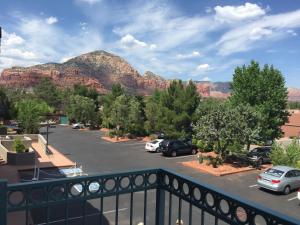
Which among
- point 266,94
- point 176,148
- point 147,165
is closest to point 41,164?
point 147,165

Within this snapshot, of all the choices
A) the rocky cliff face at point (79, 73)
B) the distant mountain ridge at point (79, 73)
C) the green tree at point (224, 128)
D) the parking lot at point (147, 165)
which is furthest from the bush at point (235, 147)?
the distant mountain ridge at point (79, 73)

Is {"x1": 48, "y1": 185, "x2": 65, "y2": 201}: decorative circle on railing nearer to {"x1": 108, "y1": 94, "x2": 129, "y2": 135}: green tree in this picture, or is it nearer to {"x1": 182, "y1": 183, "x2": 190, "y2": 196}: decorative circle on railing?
{"x1": 182, "y1": 183, "x2": 190, "y2": 196}: decorative circle on railing

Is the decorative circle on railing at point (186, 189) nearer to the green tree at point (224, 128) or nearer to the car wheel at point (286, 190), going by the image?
the car wheel at point (286, 190)

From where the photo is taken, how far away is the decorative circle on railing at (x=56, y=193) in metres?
3.81

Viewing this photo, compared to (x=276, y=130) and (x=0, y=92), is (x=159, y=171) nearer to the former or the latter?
(x=276, y=130)

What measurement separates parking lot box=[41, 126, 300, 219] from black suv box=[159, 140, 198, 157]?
2.29ft

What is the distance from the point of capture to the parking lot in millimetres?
17844

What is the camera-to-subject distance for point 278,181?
61.4ft

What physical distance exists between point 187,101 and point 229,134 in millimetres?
11761

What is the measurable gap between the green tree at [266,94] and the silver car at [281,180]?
11.7 meters

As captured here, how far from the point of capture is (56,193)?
13.0 feet

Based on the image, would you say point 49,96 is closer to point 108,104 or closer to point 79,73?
point 108,104

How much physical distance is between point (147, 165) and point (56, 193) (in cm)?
2249

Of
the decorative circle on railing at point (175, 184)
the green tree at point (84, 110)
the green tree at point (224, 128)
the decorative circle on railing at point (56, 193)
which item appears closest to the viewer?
the decorative circle on railing at point (56, 193)
